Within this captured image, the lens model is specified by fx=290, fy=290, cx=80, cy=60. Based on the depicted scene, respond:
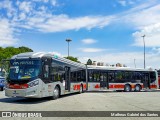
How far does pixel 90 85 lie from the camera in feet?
107

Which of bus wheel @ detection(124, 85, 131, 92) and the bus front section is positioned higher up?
the bus front section

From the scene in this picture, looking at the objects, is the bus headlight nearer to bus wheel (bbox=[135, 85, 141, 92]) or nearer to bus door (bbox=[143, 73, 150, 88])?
bus wheel (bbox=[135, 85, 141, 92])

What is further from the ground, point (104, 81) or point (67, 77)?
point (67, 77)

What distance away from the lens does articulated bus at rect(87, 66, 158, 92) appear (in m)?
33.3

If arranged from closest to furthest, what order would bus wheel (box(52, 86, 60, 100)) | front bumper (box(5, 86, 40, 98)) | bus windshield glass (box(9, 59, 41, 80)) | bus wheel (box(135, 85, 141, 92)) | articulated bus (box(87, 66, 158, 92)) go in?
front bumper (box(5, 86, 40, 98)), bus windshield glass (box(9, 59, 41, 80)), bus wheel (box(52, 86, 60, 100)), articulated bus (box(87, 66, 158, 92)), bus wheel (box(135, 85, 141, 92))

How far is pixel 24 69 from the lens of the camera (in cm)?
1773

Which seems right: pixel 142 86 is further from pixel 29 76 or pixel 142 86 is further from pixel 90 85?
pixel 29 76

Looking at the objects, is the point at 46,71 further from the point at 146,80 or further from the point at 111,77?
the point at 146,80

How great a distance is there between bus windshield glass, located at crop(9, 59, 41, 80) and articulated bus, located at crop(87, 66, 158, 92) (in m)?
15.4

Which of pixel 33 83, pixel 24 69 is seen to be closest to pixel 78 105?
pixel 33 83

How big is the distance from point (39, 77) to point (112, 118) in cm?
776

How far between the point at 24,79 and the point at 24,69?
2.56ft

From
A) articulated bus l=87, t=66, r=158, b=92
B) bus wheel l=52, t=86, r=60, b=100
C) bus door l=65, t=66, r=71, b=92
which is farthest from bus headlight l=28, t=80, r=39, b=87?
articulated bus l=87, t=66, r=158, b=92

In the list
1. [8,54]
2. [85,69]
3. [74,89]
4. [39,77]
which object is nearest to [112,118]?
[39,77]
